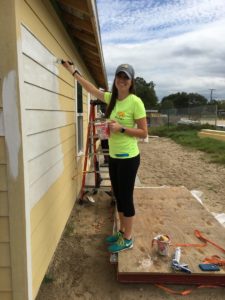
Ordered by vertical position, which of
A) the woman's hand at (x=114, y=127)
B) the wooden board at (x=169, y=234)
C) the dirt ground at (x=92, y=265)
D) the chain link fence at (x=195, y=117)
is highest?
the woman's hand at (x=114, y=127)

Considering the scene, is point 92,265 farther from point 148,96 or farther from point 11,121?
point 148,96

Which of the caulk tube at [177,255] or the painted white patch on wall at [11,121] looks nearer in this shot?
the painted white patch on wall at [11,121]

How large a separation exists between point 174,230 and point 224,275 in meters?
0.98

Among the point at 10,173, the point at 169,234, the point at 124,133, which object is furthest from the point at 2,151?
the point at 169,234

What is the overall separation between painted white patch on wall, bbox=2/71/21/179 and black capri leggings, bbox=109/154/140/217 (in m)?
1.17

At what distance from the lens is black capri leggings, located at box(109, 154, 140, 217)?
3174 millimetres

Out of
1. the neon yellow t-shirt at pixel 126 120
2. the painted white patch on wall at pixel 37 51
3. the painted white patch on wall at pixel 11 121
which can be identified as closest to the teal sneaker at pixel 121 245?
the neon yellow t-shirt at pixel 126 120

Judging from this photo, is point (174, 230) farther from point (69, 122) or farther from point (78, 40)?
point (78, 40)

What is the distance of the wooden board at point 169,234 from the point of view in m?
2.99

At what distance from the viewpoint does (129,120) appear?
3.16 meters

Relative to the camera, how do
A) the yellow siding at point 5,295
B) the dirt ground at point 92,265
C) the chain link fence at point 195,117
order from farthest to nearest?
1. the chain link fence at point 195,117
2. the dirt ground at point 92,265
3. the yellow siding at point 5,295

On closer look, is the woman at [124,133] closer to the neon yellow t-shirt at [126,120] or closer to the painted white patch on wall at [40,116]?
the neon yellow t-shirt at [126,120]

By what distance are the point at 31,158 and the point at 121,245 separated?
1.38 m

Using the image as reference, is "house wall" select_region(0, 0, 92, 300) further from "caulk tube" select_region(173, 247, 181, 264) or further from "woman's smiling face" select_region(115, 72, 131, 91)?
"caulk tube" select_region(173, 247, 181, 264)
